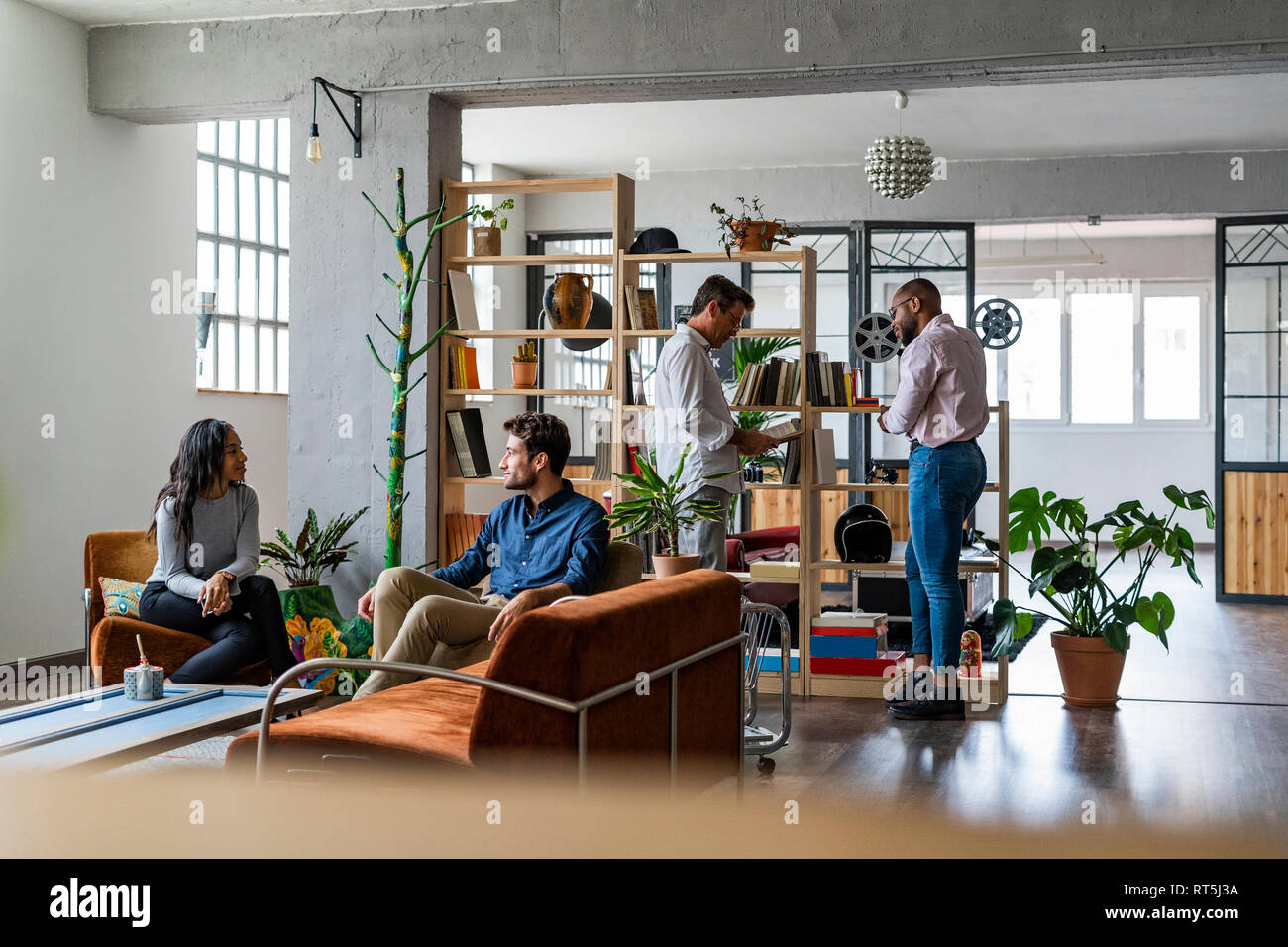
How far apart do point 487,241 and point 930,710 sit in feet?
9.07

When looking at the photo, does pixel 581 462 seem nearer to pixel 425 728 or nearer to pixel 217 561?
pixel 217 561

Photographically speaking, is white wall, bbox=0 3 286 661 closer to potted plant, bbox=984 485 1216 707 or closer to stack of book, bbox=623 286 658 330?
stack of book, bbox=623 286 658 330

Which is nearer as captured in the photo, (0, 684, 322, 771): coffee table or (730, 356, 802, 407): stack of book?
(0, 684, 322, 771): coffee table

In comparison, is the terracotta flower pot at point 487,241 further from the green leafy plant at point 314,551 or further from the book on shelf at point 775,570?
the book on shelf at point 775,570

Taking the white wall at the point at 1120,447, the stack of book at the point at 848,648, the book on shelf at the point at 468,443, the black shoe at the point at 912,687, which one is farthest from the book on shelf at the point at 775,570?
the white wall at the point at 1120,447

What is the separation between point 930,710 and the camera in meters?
5.09

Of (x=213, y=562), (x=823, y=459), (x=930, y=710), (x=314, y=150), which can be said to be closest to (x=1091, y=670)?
(x=930, y=710)

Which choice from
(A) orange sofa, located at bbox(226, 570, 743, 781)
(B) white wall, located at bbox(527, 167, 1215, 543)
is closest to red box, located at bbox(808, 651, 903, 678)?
(A) orange sofa, located at bbox(226, 570, 743, 781)

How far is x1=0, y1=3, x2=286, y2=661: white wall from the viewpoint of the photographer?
575 centimetres

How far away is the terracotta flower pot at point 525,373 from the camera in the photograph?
593 centimetres

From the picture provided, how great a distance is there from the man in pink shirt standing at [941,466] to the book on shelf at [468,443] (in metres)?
1.80

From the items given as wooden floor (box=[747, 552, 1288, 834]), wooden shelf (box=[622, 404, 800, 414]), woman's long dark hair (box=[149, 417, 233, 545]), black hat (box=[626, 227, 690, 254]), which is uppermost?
black hat (box=[626, 227, 690, 254])

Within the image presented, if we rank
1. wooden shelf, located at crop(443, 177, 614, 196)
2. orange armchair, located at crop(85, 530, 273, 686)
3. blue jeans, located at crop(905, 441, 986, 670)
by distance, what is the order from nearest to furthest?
orange armchair, located at crop(85, 530, 273, 686), blue jeans, located at crop(905, 441, 986, 670), wooden shelf, located at crop(443, 177, 614, 196)

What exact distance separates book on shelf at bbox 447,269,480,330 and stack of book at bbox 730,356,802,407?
48.8 inches
